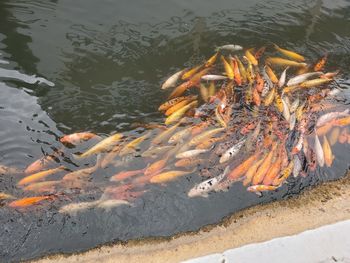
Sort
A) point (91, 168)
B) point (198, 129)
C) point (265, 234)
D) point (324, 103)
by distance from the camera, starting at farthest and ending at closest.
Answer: point (324, 103) → point (198, 129) → point (91, 168) → point (265, 234)

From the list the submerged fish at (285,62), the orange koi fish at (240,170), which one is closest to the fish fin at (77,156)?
the orange koi fish at (240,170)

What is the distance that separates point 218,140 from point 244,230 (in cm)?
173

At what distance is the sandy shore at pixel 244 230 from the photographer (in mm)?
5570

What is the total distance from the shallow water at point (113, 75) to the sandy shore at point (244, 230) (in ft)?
0.49

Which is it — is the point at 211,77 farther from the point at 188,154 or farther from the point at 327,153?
the point at 327,153

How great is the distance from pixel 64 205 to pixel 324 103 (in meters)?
4.88

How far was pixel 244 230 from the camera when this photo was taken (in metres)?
5.85

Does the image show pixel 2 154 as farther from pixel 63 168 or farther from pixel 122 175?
pixel 122 175

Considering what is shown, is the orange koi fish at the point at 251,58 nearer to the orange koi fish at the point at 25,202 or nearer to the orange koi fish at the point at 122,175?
the orange koi fish at the point at 122,175

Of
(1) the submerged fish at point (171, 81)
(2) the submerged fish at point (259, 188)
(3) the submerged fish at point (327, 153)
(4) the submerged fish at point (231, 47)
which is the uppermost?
(4) the submerged fish at point (231, 47)

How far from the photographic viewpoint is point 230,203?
627cm

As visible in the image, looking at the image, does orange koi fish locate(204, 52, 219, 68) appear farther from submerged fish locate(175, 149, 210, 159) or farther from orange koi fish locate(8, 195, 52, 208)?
orange koi fish locate(8, 195, 52, 208)

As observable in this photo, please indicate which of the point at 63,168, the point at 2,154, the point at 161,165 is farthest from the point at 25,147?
the point at 161,165

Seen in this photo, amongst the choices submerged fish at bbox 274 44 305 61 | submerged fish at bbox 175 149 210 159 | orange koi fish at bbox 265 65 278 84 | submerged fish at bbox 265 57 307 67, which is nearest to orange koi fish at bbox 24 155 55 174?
submerged fish at bbox 175 149 210 159
